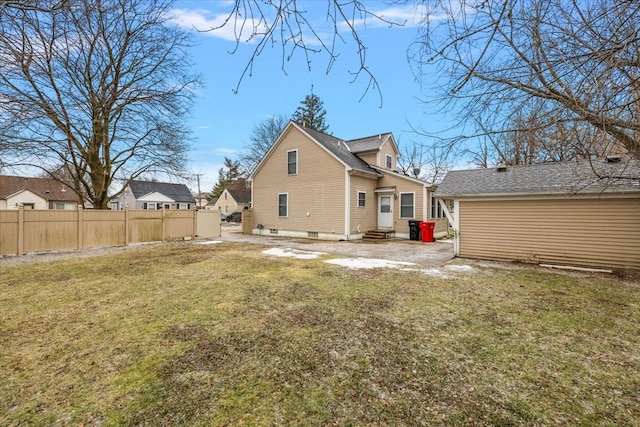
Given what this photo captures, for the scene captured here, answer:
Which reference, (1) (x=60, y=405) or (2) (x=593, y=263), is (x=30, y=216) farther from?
(2) (x=593, y=263)

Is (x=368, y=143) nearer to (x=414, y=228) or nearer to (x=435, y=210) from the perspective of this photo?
(x=435, y=210)

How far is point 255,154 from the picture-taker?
3114 centimetres

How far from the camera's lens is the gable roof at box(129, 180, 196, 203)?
37.8m

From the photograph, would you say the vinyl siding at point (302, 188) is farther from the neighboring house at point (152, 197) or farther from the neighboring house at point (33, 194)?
the neighboring house at point (152, 197)

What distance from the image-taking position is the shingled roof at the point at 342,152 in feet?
46.5

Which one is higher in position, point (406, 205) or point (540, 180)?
point (540, 180)

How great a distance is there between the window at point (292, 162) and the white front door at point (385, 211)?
4.98 m

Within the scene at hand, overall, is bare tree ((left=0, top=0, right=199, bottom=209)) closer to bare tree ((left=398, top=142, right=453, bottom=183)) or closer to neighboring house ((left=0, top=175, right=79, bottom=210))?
bare tree ((left=398, top=142, right=453, bottom=183))

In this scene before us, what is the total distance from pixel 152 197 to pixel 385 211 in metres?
35.7

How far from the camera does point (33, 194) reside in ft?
99.2

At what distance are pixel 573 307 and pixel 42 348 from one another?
23.3ft

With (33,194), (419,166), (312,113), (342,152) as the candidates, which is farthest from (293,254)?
(33,194)

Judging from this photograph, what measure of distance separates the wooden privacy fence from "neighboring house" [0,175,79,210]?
24734mm

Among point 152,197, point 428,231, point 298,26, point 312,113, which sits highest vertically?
point 312,113
